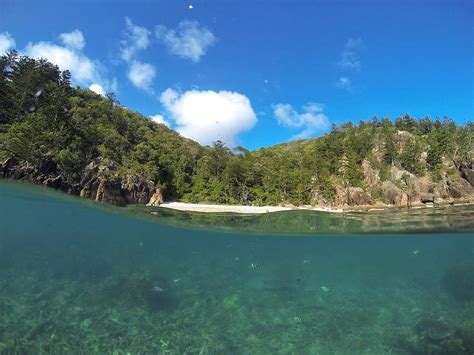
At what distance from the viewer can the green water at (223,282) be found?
12.9 meters

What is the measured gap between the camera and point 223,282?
867 inches

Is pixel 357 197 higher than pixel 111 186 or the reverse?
higher

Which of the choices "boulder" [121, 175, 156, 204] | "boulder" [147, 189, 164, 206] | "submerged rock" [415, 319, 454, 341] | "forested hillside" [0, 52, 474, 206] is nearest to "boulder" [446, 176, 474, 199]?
"forested hillside" [0, 52, 474, 206]

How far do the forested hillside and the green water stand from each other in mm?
6031

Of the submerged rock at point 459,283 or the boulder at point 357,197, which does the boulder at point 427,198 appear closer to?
the boulder at point 357,197

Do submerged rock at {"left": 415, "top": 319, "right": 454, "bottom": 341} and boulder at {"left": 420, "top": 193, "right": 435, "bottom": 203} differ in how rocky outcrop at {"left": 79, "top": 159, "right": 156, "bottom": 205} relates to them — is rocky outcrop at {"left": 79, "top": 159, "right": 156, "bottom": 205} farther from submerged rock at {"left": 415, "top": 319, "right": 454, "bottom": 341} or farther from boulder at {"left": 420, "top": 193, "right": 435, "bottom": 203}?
boulder at {"left": 420, "top": 193, "right": 435, "bottom": 203}

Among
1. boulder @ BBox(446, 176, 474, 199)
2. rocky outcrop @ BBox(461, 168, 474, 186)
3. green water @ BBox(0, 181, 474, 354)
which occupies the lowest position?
green water @ BBox(0, 181, 474, 354)

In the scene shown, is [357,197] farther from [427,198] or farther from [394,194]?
[427,198]

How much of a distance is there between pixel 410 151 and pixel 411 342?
47386 mm

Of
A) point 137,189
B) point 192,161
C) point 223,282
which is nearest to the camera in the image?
point 223,282

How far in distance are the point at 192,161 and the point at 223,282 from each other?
3349 cm

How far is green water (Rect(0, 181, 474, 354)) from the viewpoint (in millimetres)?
12914

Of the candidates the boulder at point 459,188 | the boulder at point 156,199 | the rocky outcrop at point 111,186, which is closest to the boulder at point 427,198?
the boulder at point 459,188

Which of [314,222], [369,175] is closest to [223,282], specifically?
[314,222]
